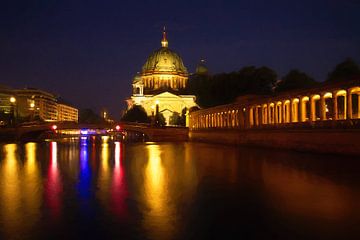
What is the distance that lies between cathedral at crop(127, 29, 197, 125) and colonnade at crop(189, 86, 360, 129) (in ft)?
222

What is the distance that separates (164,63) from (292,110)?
103932 mm

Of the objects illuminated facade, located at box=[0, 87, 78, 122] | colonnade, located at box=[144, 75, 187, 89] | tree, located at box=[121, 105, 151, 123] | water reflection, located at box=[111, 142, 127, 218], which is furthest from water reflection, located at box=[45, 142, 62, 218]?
colonnade, located at box=[144, 75, 187, 89]

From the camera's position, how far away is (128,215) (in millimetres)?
10875

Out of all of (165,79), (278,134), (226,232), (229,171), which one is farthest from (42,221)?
(165,79)

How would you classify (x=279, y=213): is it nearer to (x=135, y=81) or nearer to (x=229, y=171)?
(x=229, y=171)

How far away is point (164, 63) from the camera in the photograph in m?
144

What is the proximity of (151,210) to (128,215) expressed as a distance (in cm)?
73

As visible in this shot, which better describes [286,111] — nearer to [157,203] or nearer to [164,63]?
[157,203]

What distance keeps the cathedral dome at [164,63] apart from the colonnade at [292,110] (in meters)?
75.7

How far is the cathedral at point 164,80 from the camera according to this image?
13676 cm

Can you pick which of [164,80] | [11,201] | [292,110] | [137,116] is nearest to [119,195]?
[11,201]

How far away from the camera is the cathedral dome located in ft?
471

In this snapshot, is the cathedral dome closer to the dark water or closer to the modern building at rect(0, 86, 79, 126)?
the modern building at rect(0, 86, 79, 126)

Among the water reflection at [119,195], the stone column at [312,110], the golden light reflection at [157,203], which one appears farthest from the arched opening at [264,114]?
the water reflection at [119,195]
